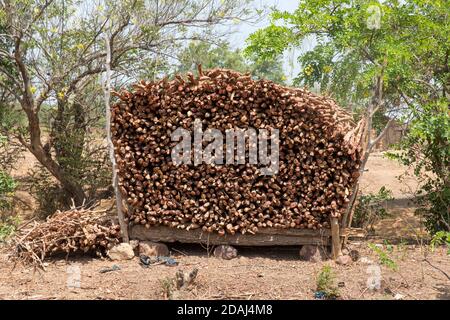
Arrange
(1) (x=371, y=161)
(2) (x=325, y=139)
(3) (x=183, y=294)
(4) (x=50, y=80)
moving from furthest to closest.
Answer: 1. (1) (x=371, y=161)
2. (4) (x=50, y=80)
3. (2) (x=325, y=139)
4. (3) (x=183, y=294)

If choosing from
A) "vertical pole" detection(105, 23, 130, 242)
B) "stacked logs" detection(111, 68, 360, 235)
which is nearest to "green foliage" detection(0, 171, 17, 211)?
"vertical pole" detection(105, 23, 130, 242)

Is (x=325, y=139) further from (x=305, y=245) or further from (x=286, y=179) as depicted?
(x=305, y=245)

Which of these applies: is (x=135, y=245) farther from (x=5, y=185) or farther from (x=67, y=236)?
(x=5, y=185)

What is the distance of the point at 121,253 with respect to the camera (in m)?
5.98

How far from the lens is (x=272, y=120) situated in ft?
19.3

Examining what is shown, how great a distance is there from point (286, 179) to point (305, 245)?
0.80m

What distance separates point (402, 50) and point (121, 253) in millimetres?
4291

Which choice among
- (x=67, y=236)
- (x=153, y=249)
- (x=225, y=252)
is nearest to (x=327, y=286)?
(x=225, y=252)

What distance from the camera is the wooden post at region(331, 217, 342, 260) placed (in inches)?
230

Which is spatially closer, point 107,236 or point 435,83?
point 107,236

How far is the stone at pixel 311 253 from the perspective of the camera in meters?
5.92

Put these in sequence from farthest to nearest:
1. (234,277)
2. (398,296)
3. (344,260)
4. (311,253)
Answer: (311,253) → (344,260) → (234,277) → (398,296)

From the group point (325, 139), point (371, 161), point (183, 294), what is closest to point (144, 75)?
point (325, 139)

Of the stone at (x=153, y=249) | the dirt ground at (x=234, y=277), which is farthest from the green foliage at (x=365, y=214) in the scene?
the stone at (x=153, y=249)
